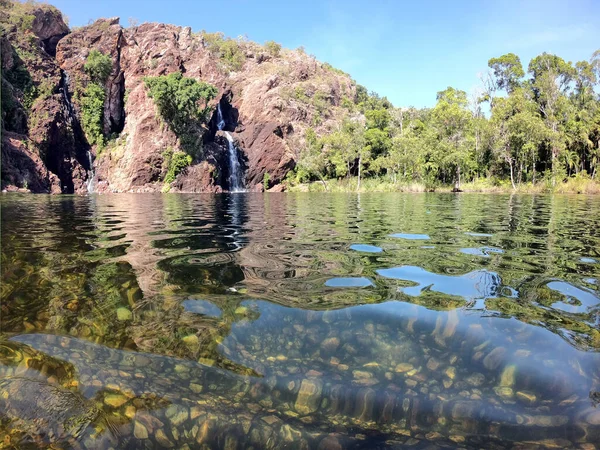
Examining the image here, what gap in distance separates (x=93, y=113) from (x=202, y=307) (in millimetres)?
66280

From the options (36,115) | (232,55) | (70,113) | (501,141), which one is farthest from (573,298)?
(232,55)

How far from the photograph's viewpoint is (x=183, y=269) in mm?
4812

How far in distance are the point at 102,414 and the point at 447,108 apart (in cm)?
5540

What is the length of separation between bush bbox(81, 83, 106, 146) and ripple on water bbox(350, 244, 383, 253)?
205 ft

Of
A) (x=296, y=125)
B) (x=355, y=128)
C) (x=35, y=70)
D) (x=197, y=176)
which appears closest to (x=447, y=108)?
(x=355, y=128)

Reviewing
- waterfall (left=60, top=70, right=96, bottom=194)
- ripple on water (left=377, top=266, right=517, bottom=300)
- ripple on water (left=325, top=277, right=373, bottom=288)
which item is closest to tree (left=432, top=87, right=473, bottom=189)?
ripple on water (left=377, top=266, right=517, bottom=300)

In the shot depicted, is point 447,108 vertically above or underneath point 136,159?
above

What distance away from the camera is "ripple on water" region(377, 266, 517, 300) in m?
3.84

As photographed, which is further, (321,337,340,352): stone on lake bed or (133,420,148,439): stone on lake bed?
(321,337,340,352): stone on lake bed

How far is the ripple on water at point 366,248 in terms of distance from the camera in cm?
618

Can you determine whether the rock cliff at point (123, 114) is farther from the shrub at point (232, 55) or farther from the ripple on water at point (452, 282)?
the ripple on water at point (452, 282)

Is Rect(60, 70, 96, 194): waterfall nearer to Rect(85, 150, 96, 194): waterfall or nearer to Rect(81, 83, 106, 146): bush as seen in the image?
Rect(85, 150, 96, 194): waterfall

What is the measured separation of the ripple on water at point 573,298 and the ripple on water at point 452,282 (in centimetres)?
44

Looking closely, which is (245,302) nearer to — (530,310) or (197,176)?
(530,310)
